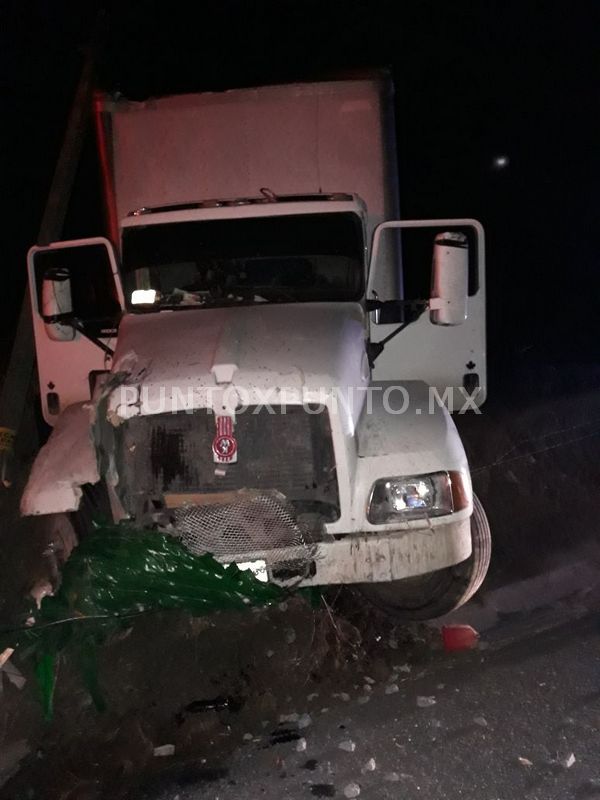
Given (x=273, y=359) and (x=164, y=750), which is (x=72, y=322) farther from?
(x=164, y=750)

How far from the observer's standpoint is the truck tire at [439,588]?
181 inches

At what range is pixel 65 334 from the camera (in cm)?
540

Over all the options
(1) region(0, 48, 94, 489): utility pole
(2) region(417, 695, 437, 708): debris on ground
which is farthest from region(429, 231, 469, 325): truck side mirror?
(1) region(0, 48, 94, 489): utility pole

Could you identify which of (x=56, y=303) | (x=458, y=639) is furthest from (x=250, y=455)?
(x=56, y=303)

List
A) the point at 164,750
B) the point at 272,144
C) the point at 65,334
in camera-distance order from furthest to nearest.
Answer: the point at 272,144 → the point at 65,334 → the point at 164,750

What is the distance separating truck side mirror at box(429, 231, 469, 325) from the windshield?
519mm

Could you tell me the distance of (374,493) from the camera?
165 inches

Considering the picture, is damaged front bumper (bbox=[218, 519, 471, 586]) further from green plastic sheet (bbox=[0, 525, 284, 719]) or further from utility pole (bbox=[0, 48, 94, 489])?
utility pole (bbox=[0, 48, 94, 489])

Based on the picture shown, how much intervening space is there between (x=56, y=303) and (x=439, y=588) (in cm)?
334

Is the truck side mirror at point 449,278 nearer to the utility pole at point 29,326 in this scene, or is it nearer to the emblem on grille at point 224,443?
the emblem on grille at point 224,443

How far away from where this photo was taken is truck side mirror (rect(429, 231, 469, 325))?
5.04 metres

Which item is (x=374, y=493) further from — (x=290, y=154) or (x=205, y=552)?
(x=290, y=154)

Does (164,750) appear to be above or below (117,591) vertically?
below

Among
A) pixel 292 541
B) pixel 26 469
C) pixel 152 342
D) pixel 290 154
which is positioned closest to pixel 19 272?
pixel 26 469
